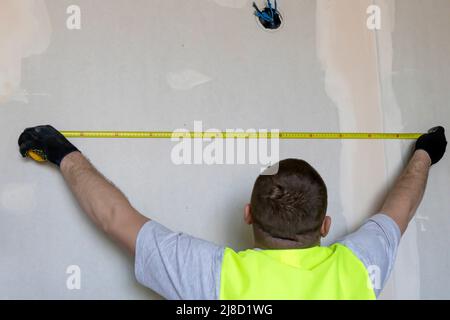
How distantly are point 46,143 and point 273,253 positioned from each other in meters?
1.05

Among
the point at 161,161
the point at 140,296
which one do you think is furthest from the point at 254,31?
the point at 140,296

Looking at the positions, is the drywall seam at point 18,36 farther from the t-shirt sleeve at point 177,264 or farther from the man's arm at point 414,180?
the man's arm at point 414,180

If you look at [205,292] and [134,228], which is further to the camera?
[134,228]

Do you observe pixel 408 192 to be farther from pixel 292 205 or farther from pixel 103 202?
pixel 103 202

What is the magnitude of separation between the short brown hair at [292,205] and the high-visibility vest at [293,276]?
0.06m

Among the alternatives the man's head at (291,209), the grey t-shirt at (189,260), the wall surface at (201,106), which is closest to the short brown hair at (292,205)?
the man's head at (291,209)

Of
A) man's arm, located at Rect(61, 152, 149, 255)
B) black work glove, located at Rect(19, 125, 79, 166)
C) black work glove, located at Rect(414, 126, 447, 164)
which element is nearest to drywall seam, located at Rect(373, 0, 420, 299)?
black work glove, located at Rect(414, 126, 447, 164)

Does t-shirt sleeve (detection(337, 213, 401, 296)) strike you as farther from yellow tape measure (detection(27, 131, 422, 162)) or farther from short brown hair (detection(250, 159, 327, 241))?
yellow tape measure (detection(27, 131, 422, 162))

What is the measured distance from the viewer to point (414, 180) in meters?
1.88

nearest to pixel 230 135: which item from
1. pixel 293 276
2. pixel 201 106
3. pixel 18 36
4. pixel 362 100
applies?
pixel 201 106

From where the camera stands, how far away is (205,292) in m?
1.28
